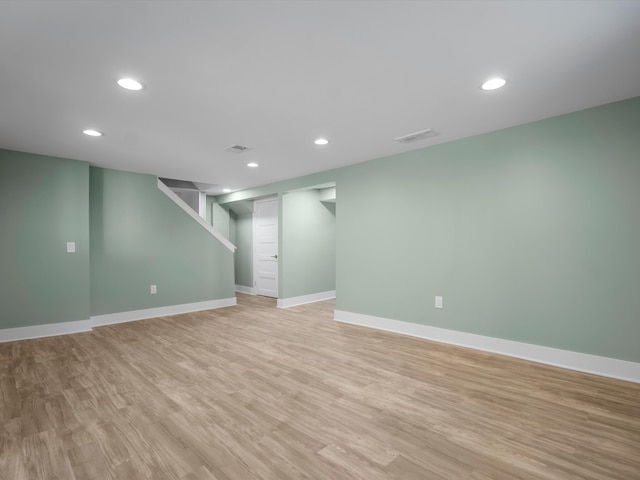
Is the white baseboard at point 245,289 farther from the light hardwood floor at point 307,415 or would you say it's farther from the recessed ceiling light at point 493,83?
the recessed ceiling light at point 493,83

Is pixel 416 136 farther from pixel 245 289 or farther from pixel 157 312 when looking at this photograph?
pixel 245 289

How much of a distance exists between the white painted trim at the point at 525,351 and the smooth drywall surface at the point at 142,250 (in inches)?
133

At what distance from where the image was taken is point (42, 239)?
4.11m

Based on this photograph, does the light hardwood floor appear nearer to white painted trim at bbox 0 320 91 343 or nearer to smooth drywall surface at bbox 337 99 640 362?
white painted trim at bbox 0 320 91 343

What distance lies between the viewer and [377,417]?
2.10 meters

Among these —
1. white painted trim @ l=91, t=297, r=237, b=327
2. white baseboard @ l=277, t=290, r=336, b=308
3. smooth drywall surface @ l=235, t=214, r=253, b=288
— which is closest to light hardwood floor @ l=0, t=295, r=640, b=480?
white painted trim @ l=91, t=297, r=237, b=327

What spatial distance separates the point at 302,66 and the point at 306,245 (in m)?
4.42

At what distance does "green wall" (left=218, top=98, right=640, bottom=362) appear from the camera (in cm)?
271

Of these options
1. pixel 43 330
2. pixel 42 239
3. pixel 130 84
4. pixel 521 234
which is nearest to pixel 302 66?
pixel 130 84

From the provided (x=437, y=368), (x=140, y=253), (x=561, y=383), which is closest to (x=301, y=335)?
(x=437, y=368)

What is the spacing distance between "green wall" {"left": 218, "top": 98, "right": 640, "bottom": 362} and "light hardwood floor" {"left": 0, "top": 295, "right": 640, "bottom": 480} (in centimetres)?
52

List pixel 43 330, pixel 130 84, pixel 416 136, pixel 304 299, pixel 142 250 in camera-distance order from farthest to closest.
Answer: pixel 304 299
pixel 142 250
pixel 43 330
pixel 416 136
pixel 130 84

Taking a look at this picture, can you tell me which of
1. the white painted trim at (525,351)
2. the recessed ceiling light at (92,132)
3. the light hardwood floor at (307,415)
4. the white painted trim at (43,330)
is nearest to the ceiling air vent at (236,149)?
the recessed ceiling light at (92,132)

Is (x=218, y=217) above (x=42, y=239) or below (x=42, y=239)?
above
